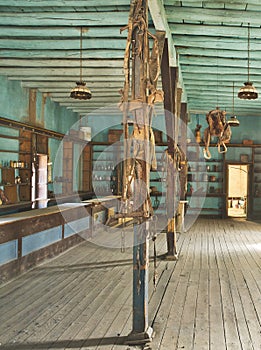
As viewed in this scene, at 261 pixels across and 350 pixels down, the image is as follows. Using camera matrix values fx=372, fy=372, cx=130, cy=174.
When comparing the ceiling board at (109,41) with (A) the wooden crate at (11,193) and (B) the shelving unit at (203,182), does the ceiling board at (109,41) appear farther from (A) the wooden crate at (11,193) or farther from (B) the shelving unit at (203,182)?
(B) the shelving unit at (203,182)

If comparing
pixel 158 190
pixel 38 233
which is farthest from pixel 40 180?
pixel 158 190

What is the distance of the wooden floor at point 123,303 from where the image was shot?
3.36 m

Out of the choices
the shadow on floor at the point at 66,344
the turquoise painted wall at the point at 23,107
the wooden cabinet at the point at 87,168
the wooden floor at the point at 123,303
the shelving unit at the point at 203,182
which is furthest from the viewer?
the shelving unit at the point at 203,182

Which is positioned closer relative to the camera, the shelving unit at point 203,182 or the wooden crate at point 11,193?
the wooden crate at point 11,193

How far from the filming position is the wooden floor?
132 inches

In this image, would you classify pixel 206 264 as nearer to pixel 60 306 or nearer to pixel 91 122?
pixel 60 306

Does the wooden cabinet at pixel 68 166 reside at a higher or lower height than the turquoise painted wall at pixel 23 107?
lower

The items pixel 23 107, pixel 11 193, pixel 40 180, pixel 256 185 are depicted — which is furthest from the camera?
pixel 256 185

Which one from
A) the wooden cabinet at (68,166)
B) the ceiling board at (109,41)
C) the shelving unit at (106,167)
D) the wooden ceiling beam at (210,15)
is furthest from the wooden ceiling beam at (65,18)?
the shelving unit at (106,167)

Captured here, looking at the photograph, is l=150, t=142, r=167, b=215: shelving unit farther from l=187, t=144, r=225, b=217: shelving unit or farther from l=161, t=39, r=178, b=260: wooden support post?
l=161, t=39, r=178, b=260: wooden support post

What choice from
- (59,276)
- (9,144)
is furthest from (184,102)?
(59,276)

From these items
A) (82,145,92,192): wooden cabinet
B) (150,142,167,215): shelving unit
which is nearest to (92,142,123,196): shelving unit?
(82,145,92,192): wooden cabinet

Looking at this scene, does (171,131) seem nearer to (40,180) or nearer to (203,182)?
(40,180)

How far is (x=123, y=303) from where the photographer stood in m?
4.30
